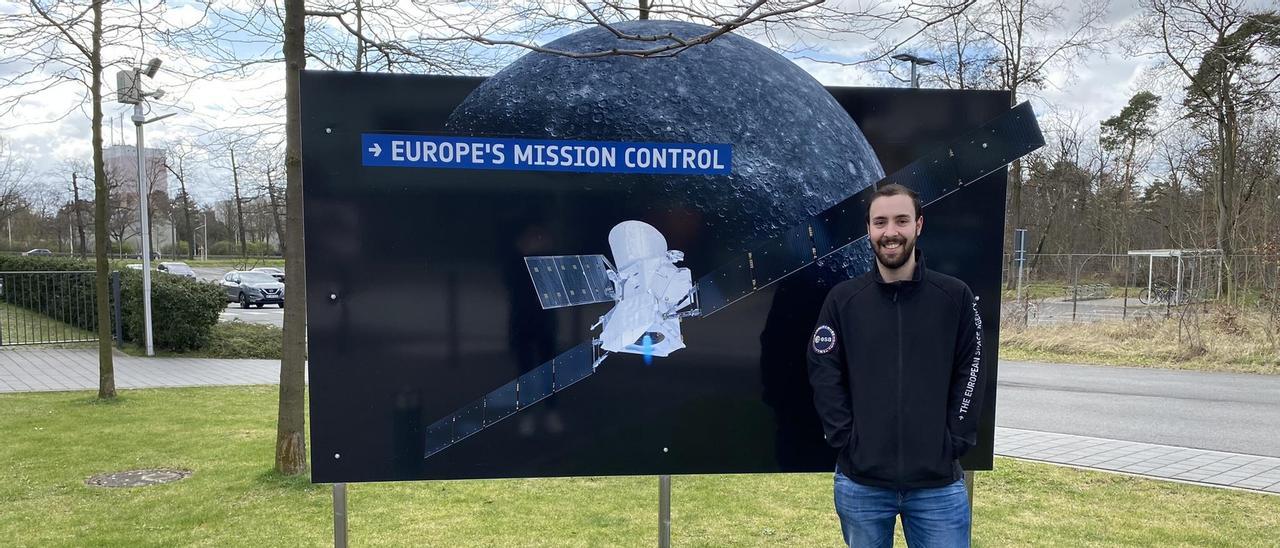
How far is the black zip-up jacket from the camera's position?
8.22 ft

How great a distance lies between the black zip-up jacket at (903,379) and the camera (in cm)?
251

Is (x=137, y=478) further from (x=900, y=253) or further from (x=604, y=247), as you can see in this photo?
(x=900, y=253)

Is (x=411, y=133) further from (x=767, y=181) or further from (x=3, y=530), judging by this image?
(x=3, y=530)

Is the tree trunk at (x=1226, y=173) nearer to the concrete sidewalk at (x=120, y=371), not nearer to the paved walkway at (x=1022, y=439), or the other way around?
the paved walkway at (x=1022, y=439)

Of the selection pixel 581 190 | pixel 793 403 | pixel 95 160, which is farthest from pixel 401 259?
pixel 95 160

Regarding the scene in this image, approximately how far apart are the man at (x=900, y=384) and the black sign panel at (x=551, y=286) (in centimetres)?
58

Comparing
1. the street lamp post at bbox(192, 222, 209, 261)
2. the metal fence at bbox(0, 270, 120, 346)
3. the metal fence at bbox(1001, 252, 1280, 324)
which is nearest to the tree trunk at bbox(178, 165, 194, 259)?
the street lamp post at bbox(192, 222, 209, 261)

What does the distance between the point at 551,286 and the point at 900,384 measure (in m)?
1.31

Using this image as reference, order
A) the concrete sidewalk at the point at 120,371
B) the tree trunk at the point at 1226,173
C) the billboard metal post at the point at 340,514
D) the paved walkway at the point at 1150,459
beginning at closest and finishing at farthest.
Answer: the billboard metal post at the point at 340,514, the paved walkway at the point at 1150,459, the concrete sidewalk at the point at 120,371, the tree trunk at the point at 1226,173

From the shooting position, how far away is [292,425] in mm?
5758

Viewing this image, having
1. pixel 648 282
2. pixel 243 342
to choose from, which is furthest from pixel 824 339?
pixel 243 342

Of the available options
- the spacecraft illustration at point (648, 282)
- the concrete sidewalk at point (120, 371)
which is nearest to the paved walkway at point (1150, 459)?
the spacecraft illustration at point (648, 282)

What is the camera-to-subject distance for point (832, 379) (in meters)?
2.57

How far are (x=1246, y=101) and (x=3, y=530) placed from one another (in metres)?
26.9
